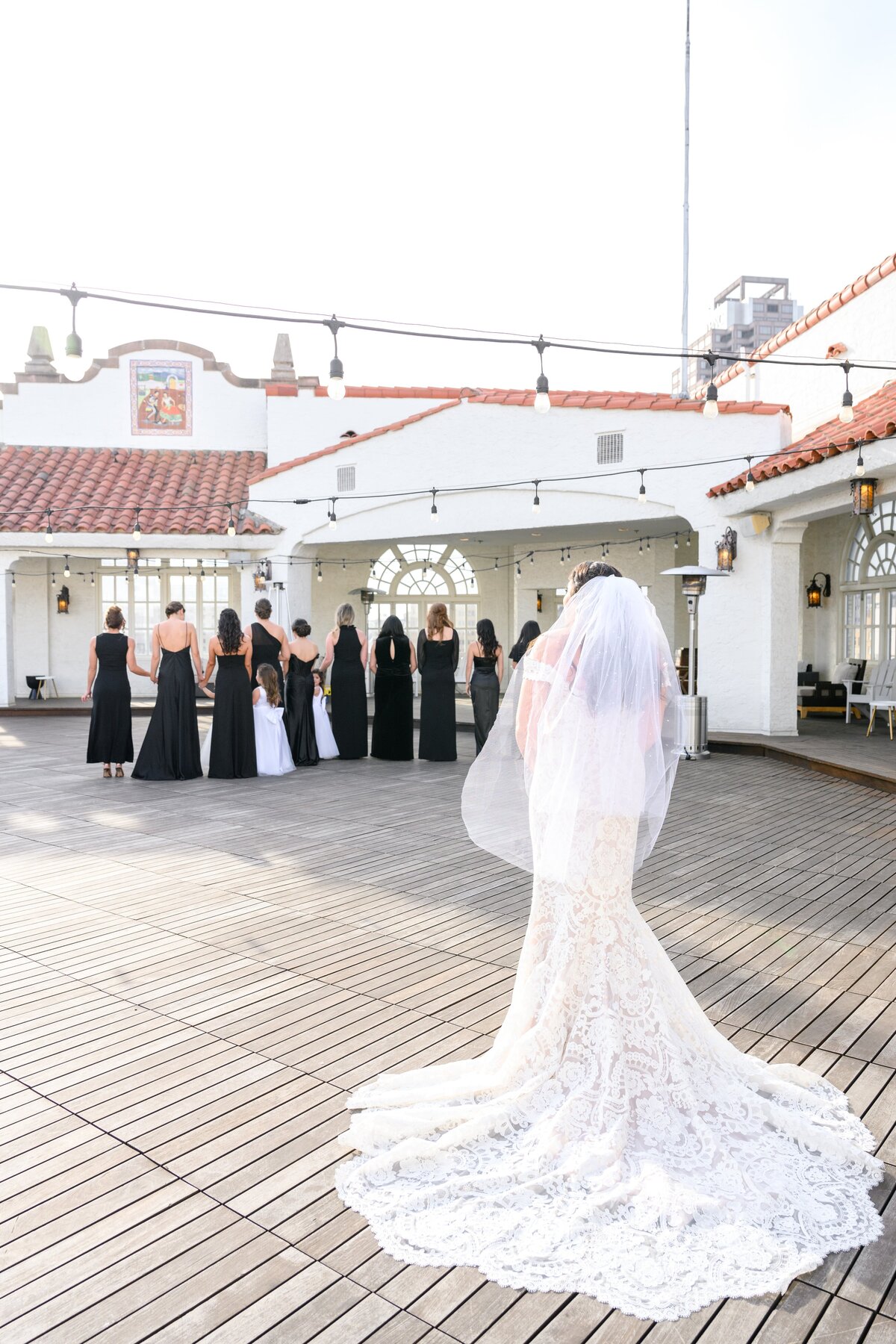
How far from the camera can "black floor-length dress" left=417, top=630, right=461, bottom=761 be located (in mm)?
10711

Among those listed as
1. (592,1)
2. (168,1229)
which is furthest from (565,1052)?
(592,1)

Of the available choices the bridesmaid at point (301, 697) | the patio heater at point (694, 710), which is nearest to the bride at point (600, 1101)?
the bridesmaid at point (301, 697)

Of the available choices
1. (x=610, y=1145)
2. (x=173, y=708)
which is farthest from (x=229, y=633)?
(x=610, y=1145)

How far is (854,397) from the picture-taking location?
1303 centimetres

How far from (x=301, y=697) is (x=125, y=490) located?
8.73 meters

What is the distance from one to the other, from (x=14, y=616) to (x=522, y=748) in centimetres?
1815

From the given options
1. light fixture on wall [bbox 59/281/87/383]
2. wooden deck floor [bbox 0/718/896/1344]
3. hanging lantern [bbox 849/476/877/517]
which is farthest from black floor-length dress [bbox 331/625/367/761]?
hanging lantern [bbox 849/476/877/517]

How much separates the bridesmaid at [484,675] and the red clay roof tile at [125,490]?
6.91 metres

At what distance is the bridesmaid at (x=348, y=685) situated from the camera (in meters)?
11.1

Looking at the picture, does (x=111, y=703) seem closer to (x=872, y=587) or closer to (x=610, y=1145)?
(x=610, y=1145)

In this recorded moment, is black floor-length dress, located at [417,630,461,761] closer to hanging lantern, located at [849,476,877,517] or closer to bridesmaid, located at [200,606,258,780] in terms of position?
bridesmaid, located at [200,606,258,780]

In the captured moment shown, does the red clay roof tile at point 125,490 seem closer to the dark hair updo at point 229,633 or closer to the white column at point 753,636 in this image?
the dark hair updo at point 229,633

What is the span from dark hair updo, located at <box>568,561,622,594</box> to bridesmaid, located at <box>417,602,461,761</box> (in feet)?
24.0

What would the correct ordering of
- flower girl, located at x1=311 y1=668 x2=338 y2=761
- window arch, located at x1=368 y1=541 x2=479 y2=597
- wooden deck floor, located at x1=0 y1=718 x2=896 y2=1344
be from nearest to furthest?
wooden deck floor, located at x1=0 y1=718 x2=896 y2=1344
flower girl, located at x1=311 y1=668 x2=338 y2=761
window arch, located at x1=368 y1=541 x2=479 y2=597
